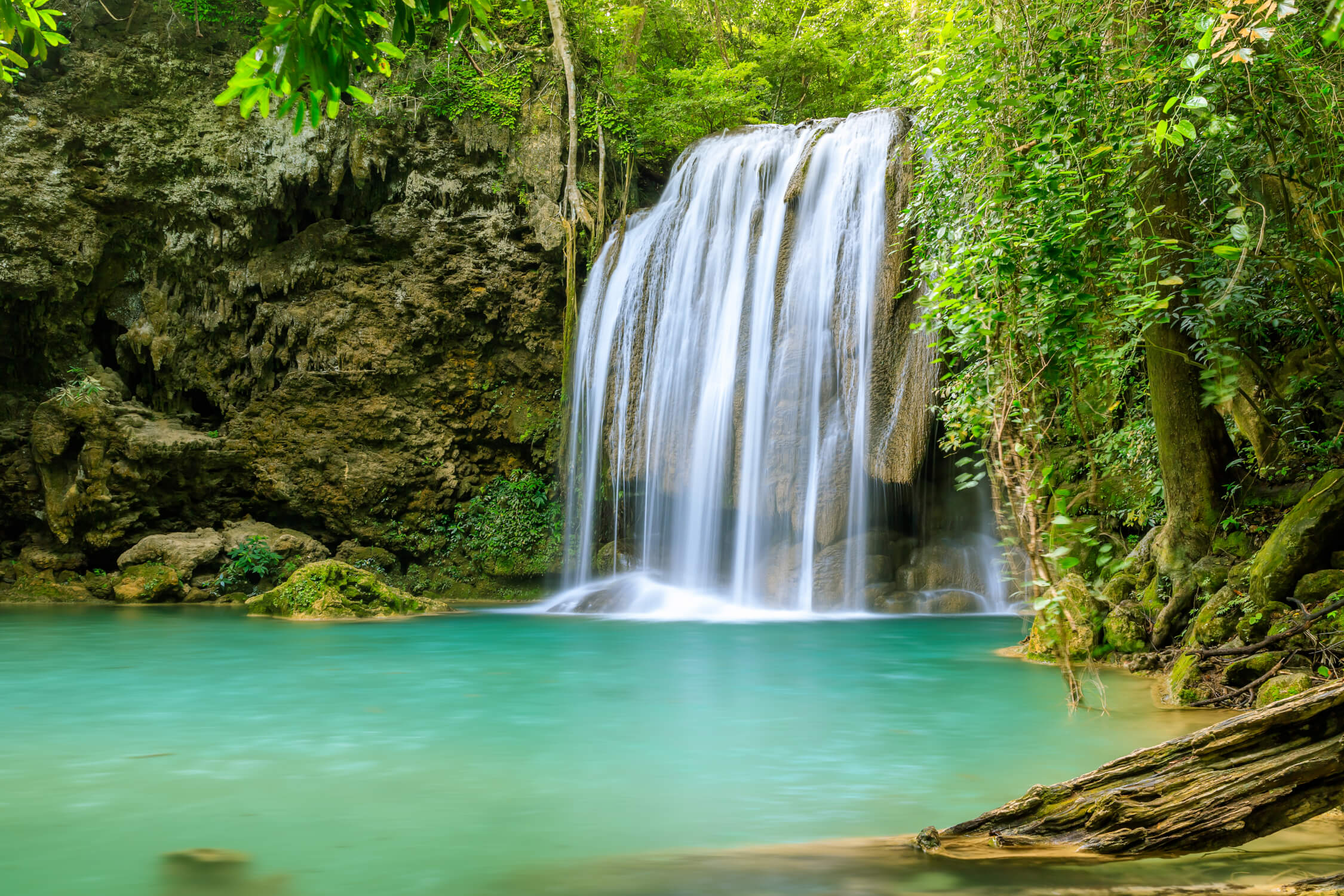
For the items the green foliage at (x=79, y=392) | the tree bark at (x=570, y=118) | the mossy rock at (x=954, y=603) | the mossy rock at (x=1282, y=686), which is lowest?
the mossy rock at (x=954, y=603)

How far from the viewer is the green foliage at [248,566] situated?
14227 millimetres

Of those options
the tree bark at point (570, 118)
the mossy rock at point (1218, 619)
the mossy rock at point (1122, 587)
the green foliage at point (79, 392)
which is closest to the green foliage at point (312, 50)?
the mossy rock at point (1218, 619)

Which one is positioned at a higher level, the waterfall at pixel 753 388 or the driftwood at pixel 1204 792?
the waterfall at pixel 753 388

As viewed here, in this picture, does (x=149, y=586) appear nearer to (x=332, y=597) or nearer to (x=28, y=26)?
(x=332, y=597)

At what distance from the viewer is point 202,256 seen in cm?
1577

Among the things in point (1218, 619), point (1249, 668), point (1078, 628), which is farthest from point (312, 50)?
point (1078, 628)

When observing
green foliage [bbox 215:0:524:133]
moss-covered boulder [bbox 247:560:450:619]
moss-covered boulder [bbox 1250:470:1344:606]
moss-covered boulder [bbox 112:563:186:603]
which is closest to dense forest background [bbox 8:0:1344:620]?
green foliage [bbox 215:0:524:133]

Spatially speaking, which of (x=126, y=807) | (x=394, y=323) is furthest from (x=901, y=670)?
(x=394, y=323)

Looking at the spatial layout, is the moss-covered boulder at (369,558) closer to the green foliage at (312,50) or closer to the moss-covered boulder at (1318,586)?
the moss-covered boulder at (1318,586)

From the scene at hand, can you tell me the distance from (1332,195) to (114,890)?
595cm

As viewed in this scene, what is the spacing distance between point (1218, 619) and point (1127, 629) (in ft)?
3.96

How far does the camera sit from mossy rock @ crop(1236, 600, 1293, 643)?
Answer: 5395 millimetres

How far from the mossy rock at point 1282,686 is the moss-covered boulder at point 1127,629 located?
79.5 inches

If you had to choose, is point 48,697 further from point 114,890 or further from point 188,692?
point 114,890
